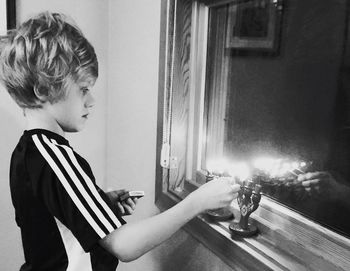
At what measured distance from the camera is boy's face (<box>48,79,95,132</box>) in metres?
0.94

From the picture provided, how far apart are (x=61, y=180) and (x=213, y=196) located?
34 centimetres

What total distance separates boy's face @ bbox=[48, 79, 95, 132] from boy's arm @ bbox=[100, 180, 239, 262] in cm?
29

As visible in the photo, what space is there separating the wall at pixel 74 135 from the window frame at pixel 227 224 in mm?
623

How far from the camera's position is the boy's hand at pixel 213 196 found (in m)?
0.89

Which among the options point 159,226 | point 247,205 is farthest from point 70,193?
point 247,205

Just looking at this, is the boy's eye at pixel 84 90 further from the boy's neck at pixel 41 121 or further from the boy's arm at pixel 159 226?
the boy's arm at pixel 159 226

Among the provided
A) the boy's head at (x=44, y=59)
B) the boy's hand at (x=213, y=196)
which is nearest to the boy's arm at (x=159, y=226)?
the boy's hand at (x=213, y=196)

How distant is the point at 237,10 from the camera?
4.01 feet

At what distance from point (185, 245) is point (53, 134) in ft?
1.95

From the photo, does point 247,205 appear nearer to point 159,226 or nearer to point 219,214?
point 219,214

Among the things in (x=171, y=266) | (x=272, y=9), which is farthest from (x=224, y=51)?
(x=171, y=266)

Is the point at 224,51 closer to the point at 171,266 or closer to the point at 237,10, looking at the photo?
the point at 237,10

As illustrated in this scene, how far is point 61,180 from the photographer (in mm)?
829

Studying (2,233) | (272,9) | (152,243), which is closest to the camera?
(152,243)
